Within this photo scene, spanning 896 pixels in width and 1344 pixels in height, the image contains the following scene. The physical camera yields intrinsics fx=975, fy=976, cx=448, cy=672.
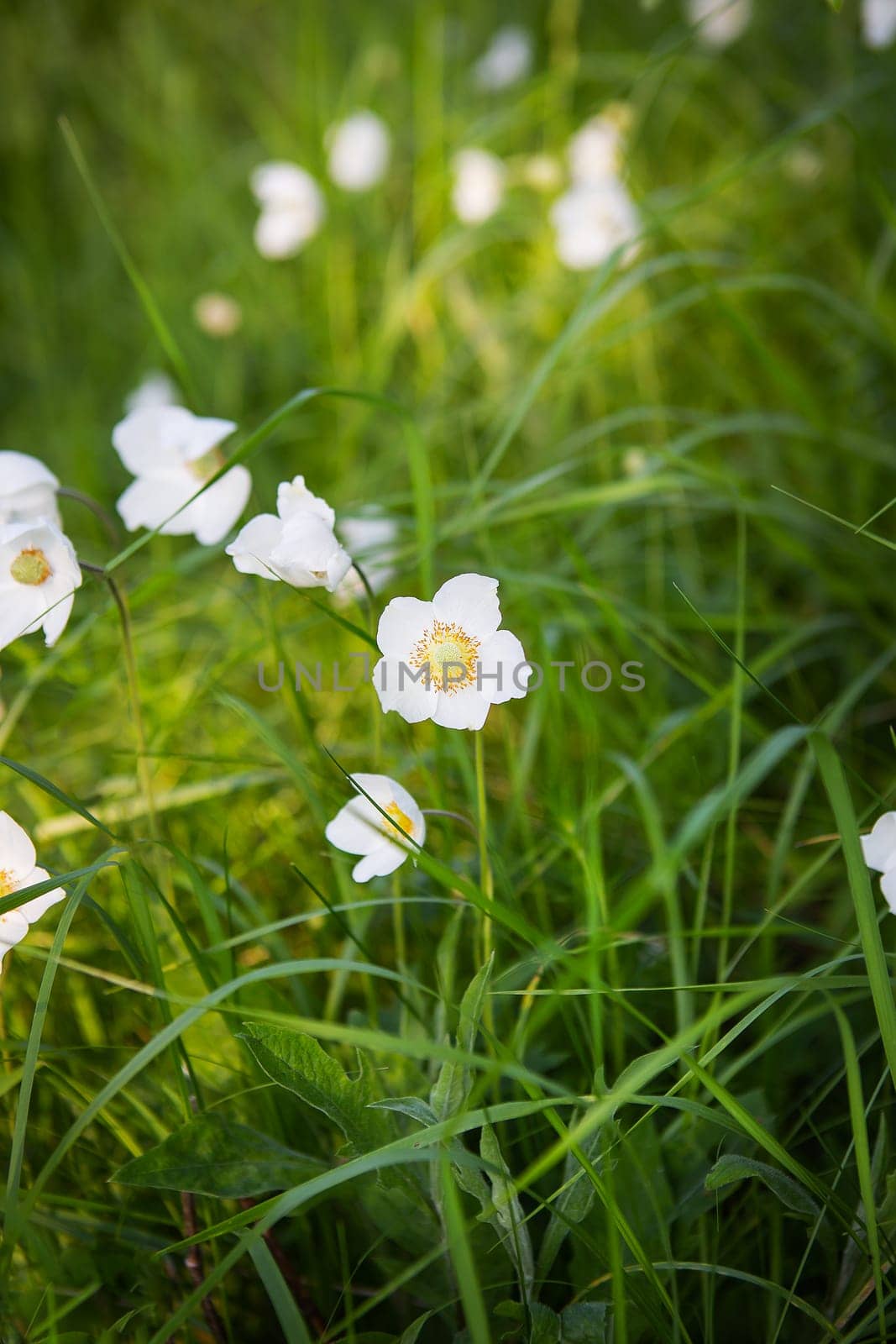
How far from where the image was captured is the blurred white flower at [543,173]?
1.87 metres

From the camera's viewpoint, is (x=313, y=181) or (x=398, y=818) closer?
(x=398, y=818)

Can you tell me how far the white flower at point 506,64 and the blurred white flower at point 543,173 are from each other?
0.44 m

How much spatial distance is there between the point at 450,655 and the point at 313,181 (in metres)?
1.80

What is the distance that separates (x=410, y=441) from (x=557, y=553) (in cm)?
65

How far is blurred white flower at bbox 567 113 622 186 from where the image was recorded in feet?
6.04

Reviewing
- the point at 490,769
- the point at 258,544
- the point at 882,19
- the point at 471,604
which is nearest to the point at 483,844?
the point at 471,604

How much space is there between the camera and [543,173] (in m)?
1.87

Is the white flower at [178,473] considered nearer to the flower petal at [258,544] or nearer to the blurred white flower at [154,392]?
the flower petal at [258,544]

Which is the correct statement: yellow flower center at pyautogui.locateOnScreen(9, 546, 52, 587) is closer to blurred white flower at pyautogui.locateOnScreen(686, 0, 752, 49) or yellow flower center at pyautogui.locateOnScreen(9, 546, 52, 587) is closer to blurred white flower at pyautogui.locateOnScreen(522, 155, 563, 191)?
blurred white flower at pyautogui.locateOnScreen(522, 155, 563, 191)

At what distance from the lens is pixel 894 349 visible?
1362 millimetres

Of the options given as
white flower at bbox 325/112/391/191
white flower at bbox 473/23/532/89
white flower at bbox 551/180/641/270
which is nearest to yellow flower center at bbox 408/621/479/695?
white flower at bbox 551/180/641/270

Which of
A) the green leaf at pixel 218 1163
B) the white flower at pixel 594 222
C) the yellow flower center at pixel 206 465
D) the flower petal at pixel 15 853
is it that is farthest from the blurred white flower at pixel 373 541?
the white flower at pixel 594 222

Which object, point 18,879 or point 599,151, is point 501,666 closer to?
point 18,879

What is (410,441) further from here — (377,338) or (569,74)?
(569,74)
